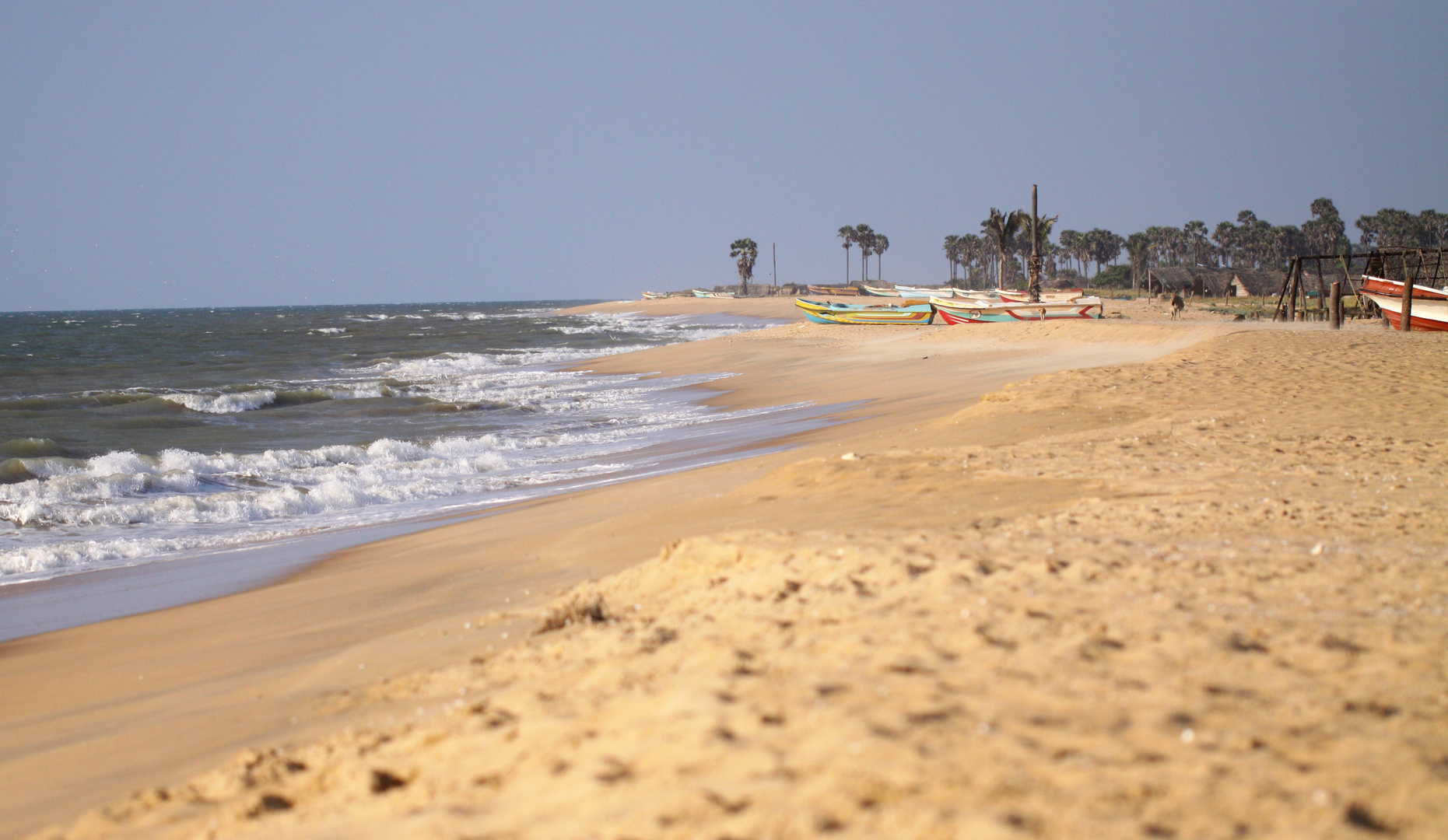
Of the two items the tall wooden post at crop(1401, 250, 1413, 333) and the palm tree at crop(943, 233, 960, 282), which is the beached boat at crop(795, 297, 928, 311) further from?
the palm tree at crop(943, 233, 960, 282)

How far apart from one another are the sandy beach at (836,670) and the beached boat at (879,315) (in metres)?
35.7

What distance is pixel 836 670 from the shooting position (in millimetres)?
3732

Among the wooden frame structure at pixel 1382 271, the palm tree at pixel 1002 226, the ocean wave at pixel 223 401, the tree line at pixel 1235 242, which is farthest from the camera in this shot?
the tree line at pixel 1235 242

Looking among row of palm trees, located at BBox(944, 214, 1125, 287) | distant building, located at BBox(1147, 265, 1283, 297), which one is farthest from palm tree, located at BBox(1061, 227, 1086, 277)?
distant building, located at BBox(1147, 265, 1283, 297)

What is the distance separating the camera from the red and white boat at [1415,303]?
2391 cm

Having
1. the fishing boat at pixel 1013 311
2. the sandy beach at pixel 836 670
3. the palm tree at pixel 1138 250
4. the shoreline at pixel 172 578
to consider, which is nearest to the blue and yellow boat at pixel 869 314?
the fishing boat at pixel 1013 311

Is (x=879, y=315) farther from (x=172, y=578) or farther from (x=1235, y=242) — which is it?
(x=1235, y=242)

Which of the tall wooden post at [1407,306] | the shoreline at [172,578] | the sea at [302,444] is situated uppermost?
the tall wooden post at [1407,306]

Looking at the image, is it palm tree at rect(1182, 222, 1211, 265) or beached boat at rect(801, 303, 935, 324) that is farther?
palm tree at rect(1182, 222, 1211, 265)

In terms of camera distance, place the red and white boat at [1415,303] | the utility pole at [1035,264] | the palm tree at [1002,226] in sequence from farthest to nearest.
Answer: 1. the palm tree at [1002,226]
2. the utility pole at [1035,264]
3. the red and white boat at [1415,303]

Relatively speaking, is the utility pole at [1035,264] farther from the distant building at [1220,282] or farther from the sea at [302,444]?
the distant building at [1220,282]

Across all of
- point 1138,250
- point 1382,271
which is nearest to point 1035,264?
point 1382,271

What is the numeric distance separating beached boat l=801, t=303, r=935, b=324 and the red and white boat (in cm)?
1843

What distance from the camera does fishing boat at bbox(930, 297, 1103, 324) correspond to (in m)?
35.8
